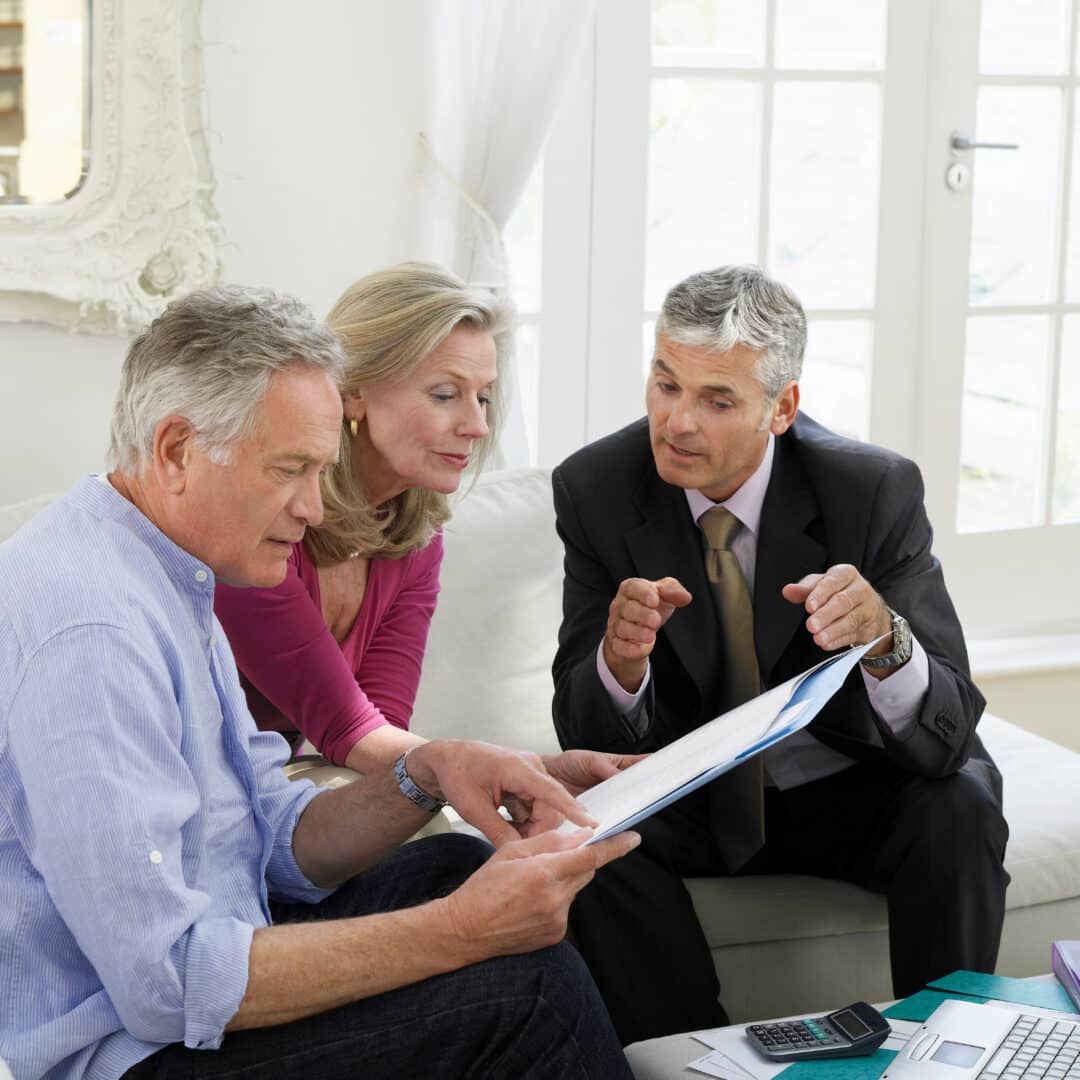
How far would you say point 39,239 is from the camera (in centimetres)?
255

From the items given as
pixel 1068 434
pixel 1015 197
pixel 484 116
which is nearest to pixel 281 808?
pixel 484 116

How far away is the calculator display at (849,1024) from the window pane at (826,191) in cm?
216

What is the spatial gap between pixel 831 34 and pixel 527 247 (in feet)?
2.79

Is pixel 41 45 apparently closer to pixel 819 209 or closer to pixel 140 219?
pixel 140 219

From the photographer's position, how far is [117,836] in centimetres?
117

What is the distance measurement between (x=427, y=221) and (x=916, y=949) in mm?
1646

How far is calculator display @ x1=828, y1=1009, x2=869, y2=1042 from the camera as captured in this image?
145 centimetres

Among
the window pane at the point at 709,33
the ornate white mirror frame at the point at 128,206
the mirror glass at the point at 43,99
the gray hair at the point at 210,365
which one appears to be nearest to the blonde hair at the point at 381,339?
the gray hair at the point at 210,365

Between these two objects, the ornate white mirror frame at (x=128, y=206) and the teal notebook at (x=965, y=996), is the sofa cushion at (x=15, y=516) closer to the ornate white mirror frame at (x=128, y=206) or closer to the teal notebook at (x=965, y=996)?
the ornate white mirror frame at (x=128, y=206)

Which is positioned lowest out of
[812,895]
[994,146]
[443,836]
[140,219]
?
[812,895]

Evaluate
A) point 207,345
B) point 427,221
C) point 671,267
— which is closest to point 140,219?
point 427,221

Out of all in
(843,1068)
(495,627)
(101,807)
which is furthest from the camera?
(495,627)

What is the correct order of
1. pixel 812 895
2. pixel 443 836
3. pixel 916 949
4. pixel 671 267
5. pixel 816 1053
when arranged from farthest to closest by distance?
1. pixel 671 267
2. pixel 812 895
3. pixel 916 949
4. pixel 443 836
5. pixel 816 1053

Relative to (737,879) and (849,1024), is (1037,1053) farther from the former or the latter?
(737,879)
